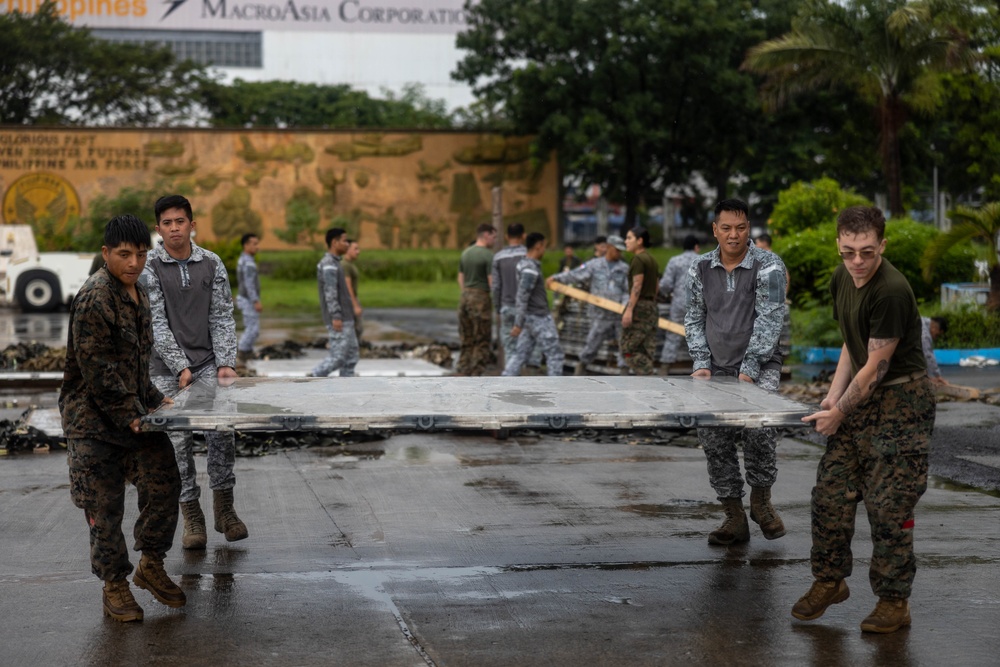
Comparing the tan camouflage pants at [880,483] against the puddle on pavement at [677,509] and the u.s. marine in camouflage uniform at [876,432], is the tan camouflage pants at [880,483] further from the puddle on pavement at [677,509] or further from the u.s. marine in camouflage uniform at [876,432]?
the puddle on pavement at [677,509]

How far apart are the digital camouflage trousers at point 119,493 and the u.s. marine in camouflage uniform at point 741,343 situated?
2.92 m

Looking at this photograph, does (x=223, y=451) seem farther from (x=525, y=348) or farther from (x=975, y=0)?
(x=975, y=0)

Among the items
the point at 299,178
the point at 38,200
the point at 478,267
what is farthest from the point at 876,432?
the point at 38,200

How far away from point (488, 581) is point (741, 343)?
1.94 metres

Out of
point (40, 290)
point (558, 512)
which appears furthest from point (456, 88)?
point (558, 512)

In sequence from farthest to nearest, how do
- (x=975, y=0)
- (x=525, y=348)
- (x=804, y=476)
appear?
(x=975, y=0)
(x=525, y=348)
(x=804, y=476)

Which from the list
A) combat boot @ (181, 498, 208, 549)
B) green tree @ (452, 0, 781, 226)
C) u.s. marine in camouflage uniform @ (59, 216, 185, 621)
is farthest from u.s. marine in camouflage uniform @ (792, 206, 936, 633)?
green tree @ (452, 0, 781, 226)

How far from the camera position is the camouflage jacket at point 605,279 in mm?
15688

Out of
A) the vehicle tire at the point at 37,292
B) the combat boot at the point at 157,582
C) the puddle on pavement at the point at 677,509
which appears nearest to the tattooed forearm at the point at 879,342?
the puddle on pavement at the point at 677,509

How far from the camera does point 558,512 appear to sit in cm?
820

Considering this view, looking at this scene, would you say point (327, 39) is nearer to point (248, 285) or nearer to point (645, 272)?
point (248, 285)

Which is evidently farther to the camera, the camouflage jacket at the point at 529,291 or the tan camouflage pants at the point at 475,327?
the tan camouflage pants at the point at 475,327

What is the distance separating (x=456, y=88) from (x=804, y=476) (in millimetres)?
74806

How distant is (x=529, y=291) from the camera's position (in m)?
13.5
